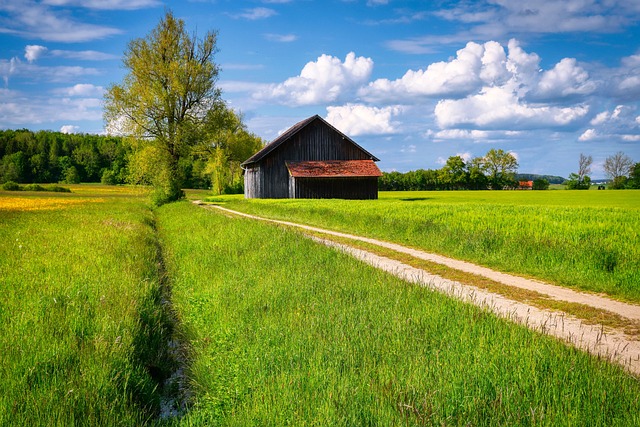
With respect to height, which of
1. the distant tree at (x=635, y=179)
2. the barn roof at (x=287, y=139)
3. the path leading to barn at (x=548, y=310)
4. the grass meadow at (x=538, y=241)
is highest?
the barn roof at (x=287, y=139)

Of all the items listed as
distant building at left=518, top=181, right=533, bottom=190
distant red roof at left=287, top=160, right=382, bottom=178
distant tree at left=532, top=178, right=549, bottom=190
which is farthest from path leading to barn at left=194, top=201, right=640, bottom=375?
distant building at left=518, top=181, right=533, bottom=190

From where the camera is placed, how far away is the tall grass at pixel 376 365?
468 cm

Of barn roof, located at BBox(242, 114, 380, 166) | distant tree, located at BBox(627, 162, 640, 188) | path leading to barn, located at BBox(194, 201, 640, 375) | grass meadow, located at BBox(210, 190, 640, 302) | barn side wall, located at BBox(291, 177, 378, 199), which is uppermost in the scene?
barn roof, located at BBox(242, 114, 380, 166)

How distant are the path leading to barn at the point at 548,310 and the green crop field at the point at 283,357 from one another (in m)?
0.69

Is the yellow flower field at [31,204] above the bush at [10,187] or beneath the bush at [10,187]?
beneath

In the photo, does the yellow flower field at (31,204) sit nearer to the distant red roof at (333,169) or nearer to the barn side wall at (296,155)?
the barn side wall at (296,155)

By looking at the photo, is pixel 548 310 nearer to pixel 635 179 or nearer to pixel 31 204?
pixel 31 204

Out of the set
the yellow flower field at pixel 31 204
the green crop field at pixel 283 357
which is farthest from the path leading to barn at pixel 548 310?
the yellow flower field at pixel 31 204

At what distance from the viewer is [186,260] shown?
49.2ft

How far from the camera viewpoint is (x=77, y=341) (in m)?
6.79

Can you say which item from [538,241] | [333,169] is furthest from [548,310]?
[333,169]

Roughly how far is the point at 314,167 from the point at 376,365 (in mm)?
47626

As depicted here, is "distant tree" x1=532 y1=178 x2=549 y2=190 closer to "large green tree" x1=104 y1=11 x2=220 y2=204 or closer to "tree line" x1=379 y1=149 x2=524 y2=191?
"tree line" x1=379 y1=149 x2=524 y2=191

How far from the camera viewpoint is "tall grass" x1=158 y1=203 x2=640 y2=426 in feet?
15.4
